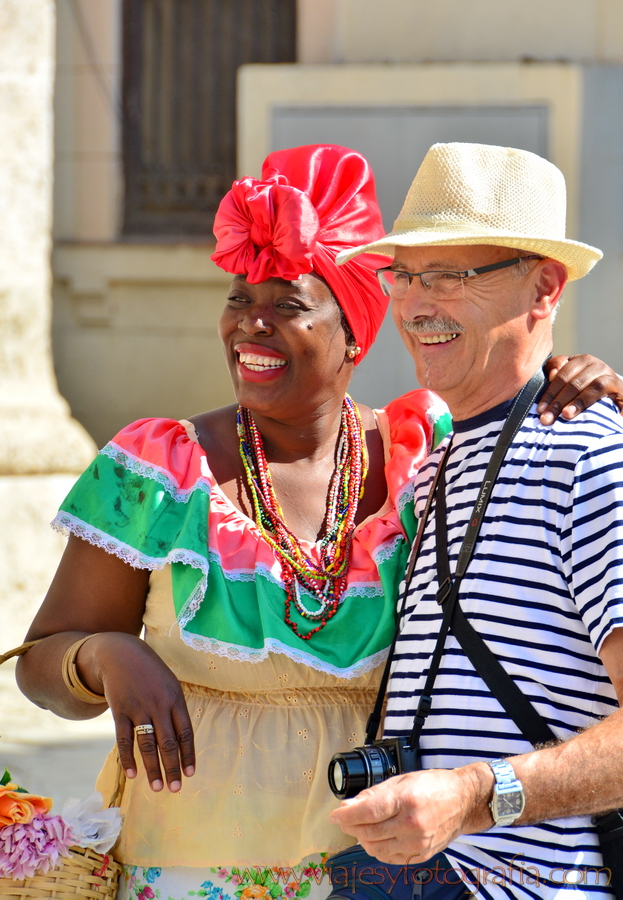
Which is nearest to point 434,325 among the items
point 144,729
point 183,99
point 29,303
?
point 144,729

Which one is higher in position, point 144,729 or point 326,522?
point 326,522

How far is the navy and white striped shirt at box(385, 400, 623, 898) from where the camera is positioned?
67.2 inches

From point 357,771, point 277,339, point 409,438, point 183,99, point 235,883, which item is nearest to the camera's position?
point 357,771

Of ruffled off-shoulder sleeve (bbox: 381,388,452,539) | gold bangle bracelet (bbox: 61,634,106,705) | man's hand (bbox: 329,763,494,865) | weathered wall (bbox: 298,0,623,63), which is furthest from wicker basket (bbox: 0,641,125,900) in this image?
weathered wall (bbox: 298,0,623,63)

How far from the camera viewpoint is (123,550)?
6.93ft

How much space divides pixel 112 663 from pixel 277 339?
0.81 metres

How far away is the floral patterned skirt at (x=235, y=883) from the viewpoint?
6.86 feet

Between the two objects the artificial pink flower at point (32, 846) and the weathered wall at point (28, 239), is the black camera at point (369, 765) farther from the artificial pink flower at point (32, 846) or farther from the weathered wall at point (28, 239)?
the weathered wall at point (28, 239)

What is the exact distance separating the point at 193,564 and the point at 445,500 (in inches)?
20.2

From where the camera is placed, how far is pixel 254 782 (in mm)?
2109

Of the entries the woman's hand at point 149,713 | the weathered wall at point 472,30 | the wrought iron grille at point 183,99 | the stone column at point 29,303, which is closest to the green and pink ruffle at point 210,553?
the woman's hand at point 149,713

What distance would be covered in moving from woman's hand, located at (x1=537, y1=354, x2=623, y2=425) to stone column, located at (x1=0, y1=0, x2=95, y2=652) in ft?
13.6

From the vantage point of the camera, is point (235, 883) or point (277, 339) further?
point (277, 339)
